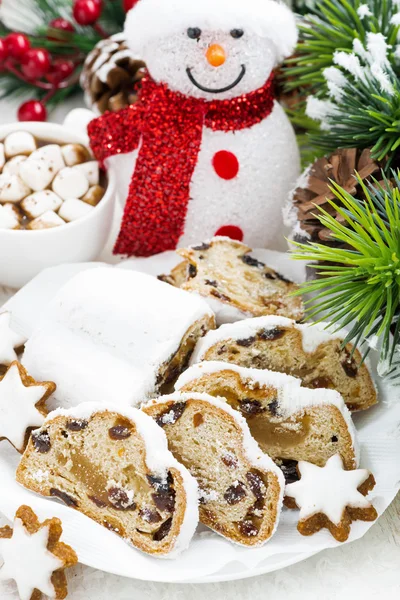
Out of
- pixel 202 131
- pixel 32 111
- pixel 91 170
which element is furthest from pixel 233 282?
→ pixel 32 111

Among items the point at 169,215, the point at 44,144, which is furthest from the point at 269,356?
the point at 44,144

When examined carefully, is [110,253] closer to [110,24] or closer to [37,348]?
[37,348]

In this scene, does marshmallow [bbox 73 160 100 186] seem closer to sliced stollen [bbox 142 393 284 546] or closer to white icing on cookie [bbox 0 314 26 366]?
white icing on cookie [bbox 0 314 26 366]

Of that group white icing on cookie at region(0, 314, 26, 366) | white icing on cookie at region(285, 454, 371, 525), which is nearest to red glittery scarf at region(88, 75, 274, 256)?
white icing on cookie at region(0, 314, 26, 366)

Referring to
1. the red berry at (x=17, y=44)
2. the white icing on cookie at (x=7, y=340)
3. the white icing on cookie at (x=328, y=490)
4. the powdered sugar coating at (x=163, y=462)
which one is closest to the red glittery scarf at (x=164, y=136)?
the white icing on cookie at (x=7, y=340)

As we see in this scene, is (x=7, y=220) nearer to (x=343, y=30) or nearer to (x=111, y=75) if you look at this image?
(x=111, y=75)

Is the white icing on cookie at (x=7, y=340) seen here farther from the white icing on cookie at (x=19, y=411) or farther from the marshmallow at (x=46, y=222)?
the marshmallow at (x=46, y=222)
